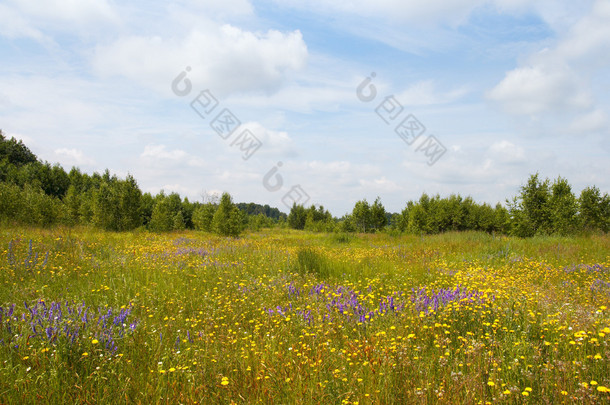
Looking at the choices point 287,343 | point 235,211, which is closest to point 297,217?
point 235,211

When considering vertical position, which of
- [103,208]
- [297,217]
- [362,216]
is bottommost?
[103,208]

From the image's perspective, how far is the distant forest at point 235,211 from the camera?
20641 mm

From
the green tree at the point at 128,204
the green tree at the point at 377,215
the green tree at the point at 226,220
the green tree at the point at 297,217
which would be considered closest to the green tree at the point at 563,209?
the green tree at the point at 377,215

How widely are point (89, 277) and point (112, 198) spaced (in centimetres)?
1980

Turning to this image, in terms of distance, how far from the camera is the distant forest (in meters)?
20.6

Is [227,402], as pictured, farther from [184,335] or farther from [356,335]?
[356,335]

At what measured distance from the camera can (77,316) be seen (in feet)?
10.6

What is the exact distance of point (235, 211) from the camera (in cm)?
2838

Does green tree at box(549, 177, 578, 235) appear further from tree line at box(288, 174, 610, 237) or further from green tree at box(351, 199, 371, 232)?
green tree at box(351, 199, 371, 232)

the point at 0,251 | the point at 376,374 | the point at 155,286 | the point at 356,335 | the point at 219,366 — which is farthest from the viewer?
the point at 0,251

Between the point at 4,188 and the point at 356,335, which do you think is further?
the point at 4,188

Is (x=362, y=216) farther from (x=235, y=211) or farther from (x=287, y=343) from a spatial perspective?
(x=287, y=343)

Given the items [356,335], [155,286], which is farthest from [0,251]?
[356,335]

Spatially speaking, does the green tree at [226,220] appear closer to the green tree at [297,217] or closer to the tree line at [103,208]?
the tree line at [103,208]
